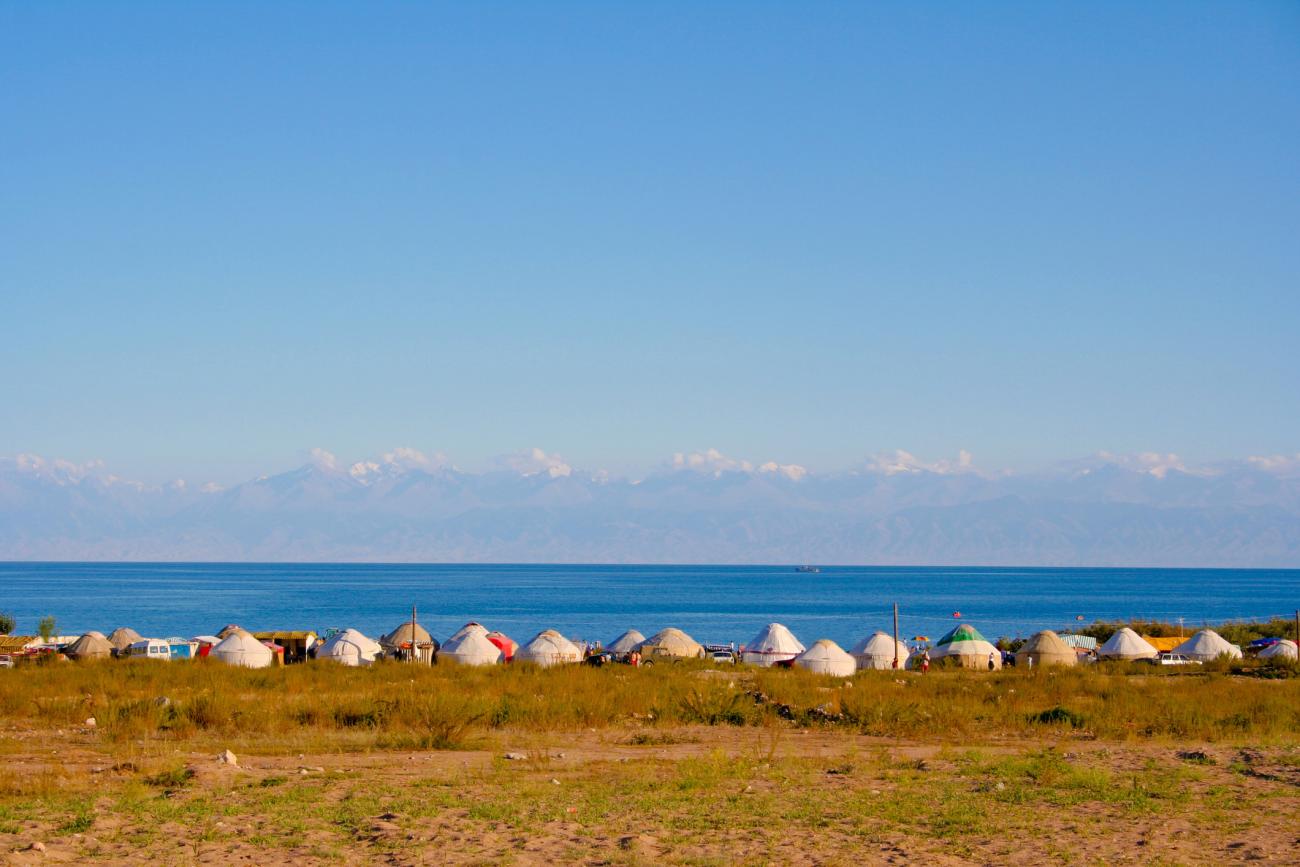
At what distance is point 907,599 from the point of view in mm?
171000

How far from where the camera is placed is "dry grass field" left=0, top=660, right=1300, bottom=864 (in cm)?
1147

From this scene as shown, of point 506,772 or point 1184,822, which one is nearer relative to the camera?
point 1184,822

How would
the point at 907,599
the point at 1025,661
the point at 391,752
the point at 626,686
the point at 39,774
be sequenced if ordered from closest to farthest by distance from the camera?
the point at 39,774
the point at 391,752
the point at 626,686
the point at 1025,661
the point at 907,599

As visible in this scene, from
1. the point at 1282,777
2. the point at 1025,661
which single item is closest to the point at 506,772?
the point at 1282,777

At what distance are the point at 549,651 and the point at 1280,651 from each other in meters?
24.1

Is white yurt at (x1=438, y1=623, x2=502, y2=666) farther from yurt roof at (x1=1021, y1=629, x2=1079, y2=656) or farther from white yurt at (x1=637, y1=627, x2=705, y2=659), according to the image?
yurt roof at (x1=1021, y1=629, x2=1079, y2=656)

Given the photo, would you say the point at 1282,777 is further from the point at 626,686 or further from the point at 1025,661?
the point at 1025,661

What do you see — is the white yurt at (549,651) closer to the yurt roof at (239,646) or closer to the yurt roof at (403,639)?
the yurt roof at (403,639)

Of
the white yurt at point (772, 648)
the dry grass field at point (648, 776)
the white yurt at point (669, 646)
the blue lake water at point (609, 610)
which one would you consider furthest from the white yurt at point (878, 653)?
the blue lake water at point (609, 610)

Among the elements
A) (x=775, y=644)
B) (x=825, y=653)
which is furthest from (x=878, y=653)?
(x=825, y=653)

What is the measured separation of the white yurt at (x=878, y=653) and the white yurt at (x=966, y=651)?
142cm

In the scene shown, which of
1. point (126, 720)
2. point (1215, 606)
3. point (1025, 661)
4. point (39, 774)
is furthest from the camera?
point (1215, 606)

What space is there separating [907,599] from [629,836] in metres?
163

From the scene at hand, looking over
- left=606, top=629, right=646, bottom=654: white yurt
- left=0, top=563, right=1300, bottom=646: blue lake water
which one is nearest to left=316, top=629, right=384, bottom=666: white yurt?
left=606, top=629, right=646, bottom=654: white yurt
